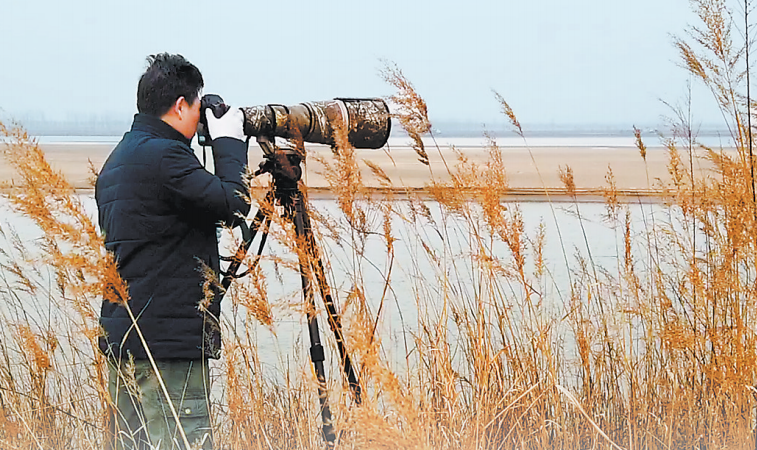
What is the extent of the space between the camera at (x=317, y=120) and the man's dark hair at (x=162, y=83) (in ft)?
0.20

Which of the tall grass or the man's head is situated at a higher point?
the man's head

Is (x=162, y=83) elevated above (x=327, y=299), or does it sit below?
above

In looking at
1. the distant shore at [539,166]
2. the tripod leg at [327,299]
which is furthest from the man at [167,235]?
the distant shore at [539,166]

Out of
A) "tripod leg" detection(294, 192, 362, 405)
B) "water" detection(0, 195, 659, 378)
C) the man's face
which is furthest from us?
"water" detection(0, 195, 659, 378)

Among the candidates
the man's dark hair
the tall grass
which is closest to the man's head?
the man's dark hair

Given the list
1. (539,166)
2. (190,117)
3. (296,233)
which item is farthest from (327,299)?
(539,166)

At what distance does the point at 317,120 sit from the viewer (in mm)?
1567

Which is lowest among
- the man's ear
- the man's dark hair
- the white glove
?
the white glove

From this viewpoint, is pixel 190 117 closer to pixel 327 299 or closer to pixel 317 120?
pixel 317 120

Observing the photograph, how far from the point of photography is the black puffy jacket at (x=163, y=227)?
137cm

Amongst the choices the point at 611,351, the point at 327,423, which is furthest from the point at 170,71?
the point at 611,351

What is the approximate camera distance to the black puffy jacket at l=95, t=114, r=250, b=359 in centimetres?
137

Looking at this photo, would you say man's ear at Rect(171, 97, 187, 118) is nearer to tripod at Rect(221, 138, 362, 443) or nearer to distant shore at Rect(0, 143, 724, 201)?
tripod at Rect(221, 138, 362, 443)

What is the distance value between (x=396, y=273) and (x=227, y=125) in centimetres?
211
